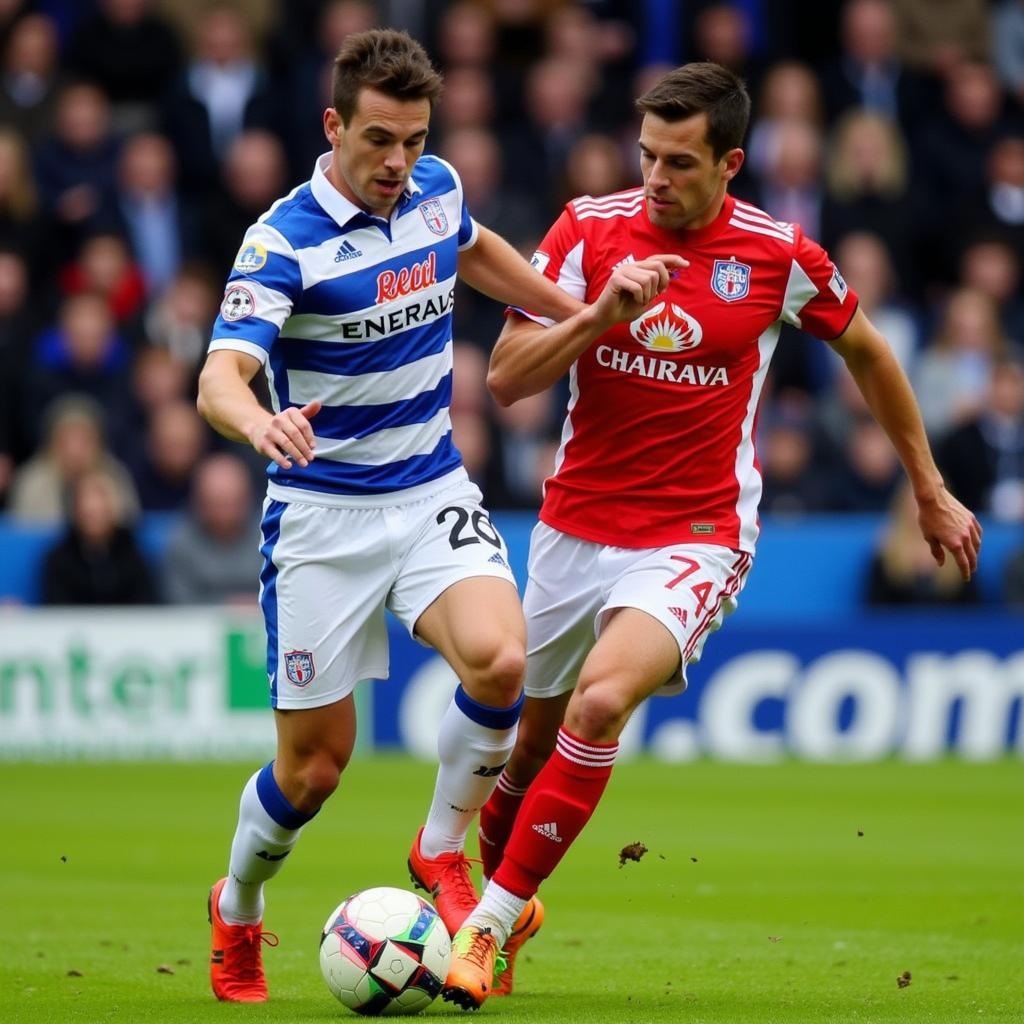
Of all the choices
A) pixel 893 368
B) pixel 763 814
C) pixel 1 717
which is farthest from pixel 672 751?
pixel 893 368

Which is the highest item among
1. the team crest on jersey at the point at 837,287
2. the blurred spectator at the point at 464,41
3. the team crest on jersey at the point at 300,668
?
the team crest on jersey at the point at 837,287

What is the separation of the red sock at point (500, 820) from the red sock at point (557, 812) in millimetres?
906

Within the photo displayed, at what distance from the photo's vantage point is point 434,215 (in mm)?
7203

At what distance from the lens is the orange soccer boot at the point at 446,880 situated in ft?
23.0

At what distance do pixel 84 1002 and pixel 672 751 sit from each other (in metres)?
8.67

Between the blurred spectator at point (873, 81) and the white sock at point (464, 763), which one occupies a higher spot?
the blurred spectator at point (873, 81)

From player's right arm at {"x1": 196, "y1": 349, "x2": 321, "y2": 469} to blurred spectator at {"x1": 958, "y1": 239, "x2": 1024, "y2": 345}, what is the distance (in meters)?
11.5

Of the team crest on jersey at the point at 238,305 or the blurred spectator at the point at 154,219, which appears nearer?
the team crest on jersey at the point at 238,305

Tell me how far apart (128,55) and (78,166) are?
1.42 metres

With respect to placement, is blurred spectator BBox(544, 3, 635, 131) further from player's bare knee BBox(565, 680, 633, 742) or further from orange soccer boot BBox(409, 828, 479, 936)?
player's bare knee BBox(565, 680, 633, 742)

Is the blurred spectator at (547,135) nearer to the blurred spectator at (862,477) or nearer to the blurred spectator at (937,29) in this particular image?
the blurred spectator at (862,477)

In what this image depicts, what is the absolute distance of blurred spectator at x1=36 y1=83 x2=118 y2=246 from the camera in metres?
16.7

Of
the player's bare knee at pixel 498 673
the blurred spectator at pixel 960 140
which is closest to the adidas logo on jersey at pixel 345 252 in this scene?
the player's bare knee at pixel 498 673

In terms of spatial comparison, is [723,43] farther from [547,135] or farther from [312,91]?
[312,91]
